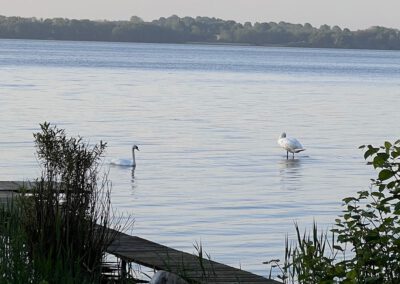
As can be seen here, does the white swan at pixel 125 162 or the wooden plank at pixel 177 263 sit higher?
the wooden plank at pixel 177 263

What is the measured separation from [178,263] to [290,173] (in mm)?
16133

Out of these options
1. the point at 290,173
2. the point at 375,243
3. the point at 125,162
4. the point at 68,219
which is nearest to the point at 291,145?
the point at 290,173

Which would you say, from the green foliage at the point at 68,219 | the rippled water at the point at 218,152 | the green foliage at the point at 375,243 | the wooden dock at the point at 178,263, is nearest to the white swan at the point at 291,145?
the rippled water at the point at 218,152

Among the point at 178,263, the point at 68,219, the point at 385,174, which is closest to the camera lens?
the point at 385,174

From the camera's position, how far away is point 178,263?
1038 cm

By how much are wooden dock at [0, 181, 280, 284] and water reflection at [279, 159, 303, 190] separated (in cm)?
1210

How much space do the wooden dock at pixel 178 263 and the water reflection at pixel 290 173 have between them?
1210 cm

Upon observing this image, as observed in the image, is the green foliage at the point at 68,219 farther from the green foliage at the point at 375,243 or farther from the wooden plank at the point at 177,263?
the green foliage at the point at 375,243

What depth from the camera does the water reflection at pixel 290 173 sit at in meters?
23.9

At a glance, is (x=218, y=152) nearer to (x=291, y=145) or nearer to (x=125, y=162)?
(x=291, y=145)

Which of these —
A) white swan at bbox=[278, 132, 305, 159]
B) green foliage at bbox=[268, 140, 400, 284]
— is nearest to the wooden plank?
green foliage at bbox=[268, 140, 400, 284]

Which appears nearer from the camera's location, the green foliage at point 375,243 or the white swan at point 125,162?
the green foliage at point 375,243

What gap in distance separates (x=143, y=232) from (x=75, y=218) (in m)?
6.53

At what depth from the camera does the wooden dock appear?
980cm
